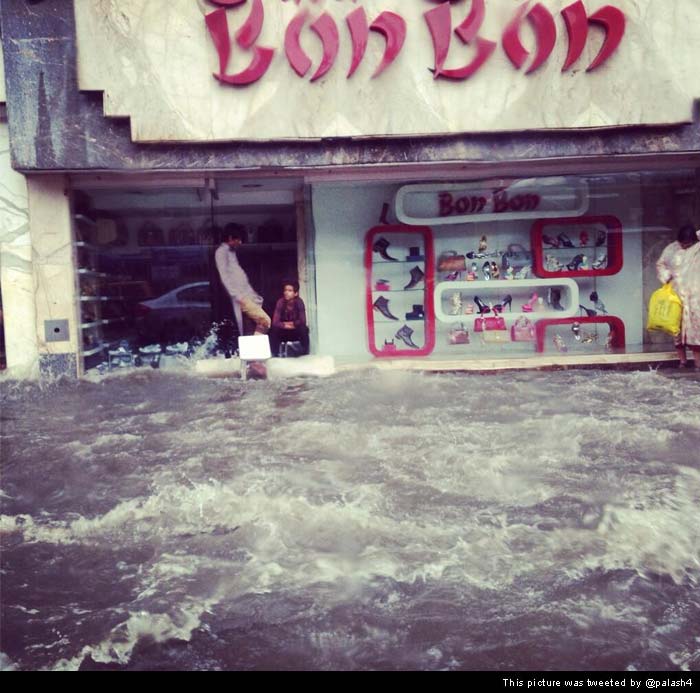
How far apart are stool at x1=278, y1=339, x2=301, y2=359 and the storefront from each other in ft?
0.61

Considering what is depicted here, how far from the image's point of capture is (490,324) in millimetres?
7441

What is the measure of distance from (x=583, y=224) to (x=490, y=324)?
54.1 inches

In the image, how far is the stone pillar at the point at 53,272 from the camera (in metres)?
6.62

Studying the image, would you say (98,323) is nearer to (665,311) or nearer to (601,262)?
(601,262)

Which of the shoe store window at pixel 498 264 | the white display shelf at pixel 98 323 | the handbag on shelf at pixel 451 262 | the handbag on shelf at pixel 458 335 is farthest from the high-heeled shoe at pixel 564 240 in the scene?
the white display shelf at pixel 98 323

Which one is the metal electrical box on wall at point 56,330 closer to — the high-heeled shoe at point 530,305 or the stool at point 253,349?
the stool at point 253,349

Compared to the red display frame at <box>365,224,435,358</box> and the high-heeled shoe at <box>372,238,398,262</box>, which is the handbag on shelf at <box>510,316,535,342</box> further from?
the high-heeled shoe at <box>372,238,398,262</box>

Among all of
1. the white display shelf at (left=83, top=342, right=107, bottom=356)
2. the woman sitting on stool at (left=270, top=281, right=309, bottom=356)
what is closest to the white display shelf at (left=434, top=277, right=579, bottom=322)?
the woman sitting on stool at (left=270, top=281, right=309, bottom=356)

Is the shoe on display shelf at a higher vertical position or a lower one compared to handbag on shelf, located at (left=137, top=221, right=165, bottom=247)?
lower

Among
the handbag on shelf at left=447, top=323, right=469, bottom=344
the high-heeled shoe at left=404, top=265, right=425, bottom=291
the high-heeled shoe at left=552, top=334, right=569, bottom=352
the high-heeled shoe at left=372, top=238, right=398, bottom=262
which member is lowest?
the high-heeled shoe at left=552, top=334, right=569, bottom=352

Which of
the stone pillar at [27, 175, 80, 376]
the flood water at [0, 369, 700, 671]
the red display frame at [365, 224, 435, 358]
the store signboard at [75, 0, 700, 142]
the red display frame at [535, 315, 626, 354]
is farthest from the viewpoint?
the red display frame at [535, 315, 626, 354]

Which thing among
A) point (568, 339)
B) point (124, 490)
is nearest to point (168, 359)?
point (124, 490)

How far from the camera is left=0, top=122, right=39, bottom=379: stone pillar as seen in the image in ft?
21.9

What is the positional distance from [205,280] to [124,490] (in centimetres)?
341
